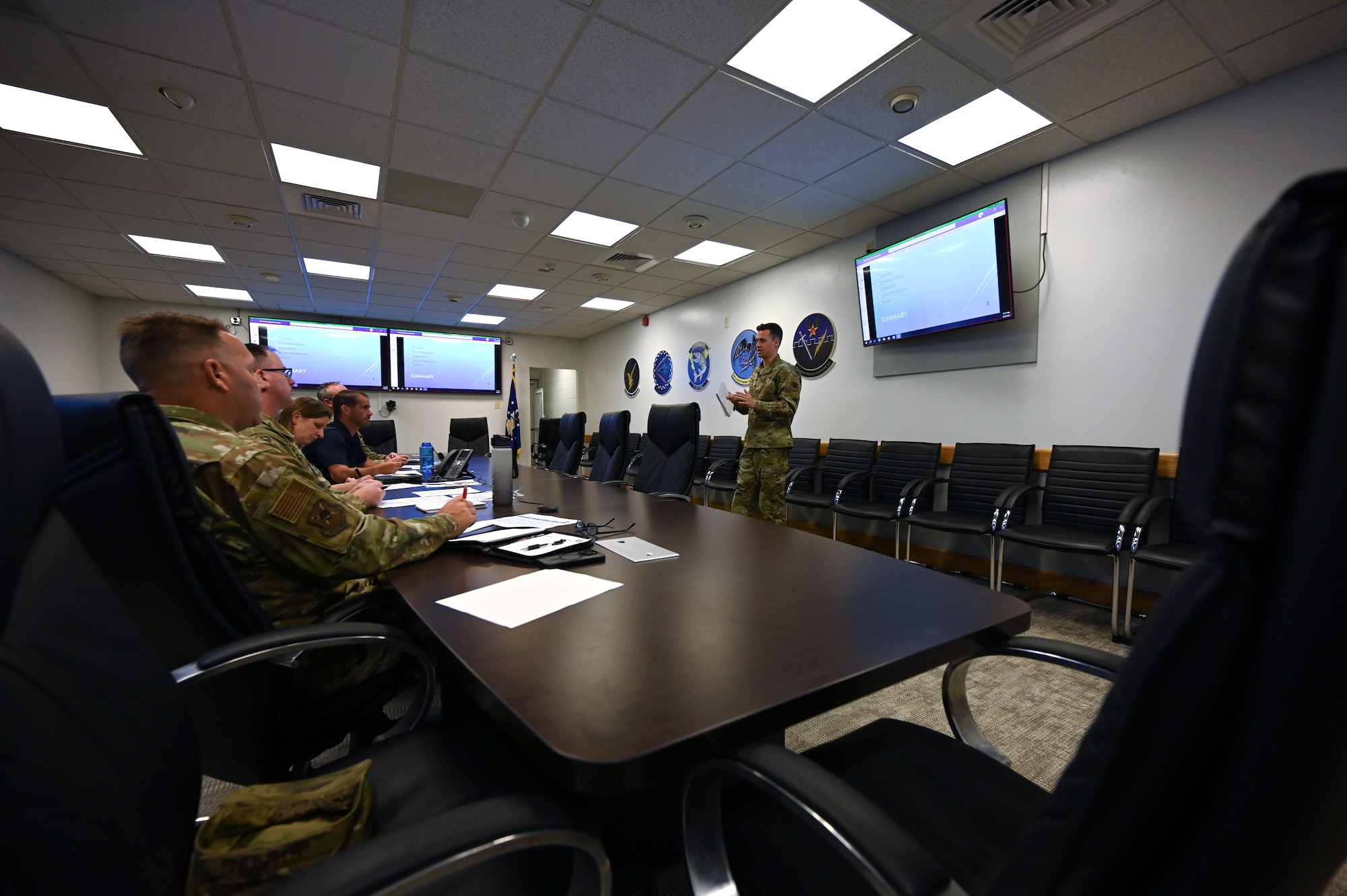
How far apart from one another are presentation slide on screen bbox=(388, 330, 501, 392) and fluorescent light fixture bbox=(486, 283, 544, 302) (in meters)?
1.98

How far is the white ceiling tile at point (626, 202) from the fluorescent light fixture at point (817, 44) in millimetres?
1330

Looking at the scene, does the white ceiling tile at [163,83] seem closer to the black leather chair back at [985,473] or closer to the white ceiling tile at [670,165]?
the white ceiling tile at [670,165]

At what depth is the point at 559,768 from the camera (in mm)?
507

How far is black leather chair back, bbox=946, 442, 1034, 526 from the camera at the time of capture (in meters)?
3.19

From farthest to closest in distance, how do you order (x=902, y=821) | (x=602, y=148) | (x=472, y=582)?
(x=602, y=148) < (x=472, y=582) < (x=902, y=821)

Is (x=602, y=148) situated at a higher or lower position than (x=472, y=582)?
higher

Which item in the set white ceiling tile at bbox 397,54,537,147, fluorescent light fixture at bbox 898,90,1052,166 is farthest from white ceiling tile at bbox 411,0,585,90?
fluorescent light fixture at bbox 898,90,1052,166

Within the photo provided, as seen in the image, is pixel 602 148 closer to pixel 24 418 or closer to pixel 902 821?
pixel 24 418

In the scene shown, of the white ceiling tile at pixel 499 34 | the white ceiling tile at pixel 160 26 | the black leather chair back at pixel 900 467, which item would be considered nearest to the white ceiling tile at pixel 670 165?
the white ceiling tile at pixel 499 34

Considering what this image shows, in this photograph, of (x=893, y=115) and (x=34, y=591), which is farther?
(x=893, y=115)

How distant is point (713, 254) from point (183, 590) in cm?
478

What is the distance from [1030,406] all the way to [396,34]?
402 cm

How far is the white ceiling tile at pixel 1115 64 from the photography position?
7.18 ft

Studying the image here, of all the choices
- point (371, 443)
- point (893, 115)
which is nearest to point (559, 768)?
point (893, 115)
